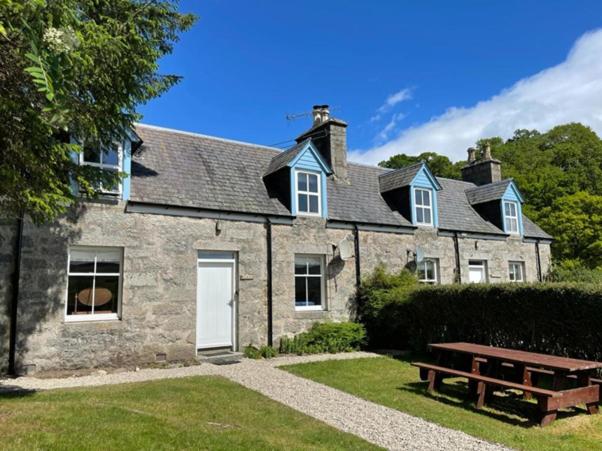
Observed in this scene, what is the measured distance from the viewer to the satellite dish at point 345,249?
49.2ft

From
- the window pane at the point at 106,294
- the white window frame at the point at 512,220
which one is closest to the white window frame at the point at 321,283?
the window pane at the point at 106,294

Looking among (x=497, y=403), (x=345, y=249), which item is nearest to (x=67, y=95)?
(x=497, y=403)

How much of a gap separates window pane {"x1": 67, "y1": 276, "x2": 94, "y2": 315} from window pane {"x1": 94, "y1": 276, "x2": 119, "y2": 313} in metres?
0.15

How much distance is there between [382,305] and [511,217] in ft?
32.9

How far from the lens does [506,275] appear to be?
20.2 metres

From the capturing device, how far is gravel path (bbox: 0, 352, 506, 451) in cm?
620

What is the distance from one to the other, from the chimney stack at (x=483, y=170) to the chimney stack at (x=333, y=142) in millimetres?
10155

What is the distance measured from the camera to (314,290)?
48.5 ft

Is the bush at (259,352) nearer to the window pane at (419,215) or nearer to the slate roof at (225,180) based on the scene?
the slate roof at (225,180)

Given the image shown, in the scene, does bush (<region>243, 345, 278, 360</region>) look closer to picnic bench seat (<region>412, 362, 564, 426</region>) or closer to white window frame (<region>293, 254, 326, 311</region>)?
white window frame (<region>293, 254, 326, 311</region>)

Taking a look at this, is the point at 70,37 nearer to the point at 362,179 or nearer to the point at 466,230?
the point at 362,179

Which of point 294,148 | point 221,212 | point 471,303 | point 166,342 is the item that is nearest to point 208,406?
point 166,342

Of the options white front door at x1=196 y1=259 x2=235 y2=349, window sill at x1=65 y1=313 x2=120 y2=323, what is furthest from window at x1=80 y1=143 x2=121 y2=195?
white front door at x1=196 y1=259 x2=235 y2=349

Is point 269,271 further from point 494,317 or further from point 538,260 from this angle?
point 538,260
